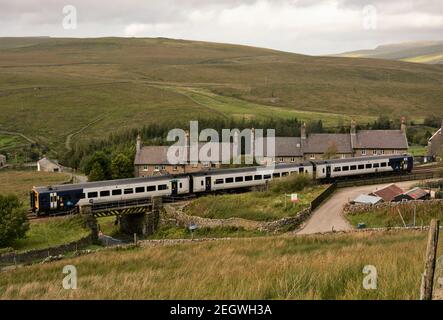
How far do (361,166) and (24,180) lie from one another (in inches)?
1529

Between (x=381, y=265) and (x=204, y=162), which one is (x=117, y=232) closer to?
(x=204, y=162)

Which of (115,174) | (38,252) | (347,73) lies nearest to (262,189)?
(115,174)

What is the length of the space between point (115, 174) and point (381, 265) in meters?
44.3

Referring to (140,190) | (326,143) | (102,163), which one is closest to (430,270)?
(140,190)

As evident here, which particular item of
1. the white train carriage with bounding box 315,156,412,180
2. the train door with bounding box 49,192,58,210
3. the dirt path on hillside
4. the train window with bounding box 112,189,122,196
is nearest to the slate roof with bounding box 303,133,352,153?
the white train carriage with bounding box 315,156,412,180

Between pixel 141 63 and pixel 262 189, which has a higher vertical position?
pixel 141 63

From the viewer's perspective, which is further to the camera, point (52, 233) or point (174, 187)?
point (174, 187)

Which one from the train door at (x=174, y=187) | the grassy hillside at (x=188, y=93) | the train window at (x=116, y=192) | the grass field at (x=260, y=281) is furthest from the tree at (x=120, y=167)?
the grassy hillside at (x=188, y=93)

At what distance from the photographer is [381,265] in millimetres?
10141

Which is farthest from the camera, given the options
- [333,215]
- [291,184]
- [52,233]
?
[291,184]

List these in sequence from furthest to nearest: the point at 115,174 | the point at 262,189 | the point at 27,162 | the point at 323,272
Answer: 1. the point at 27,162
2. the point at 115,174
3. the point at 262,189
4. the point at 323,272

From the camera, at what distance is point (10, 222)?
94.2 ft

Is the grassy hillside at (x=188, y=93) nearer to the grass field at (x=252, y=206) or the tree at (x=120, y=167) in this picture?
the tree at (x=120, y=167)

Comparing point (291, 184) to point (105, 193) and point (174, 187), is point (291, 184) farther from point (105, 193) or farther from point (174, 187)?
point (105, 193)
